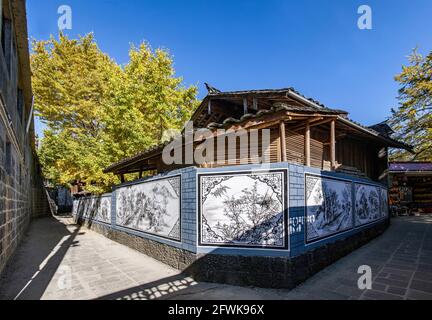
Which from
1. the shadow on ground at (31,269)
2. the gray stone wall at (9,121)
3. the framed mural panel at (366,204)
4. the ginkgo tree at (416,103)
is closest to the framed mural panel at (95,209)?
the shadow on ground at (31,269)

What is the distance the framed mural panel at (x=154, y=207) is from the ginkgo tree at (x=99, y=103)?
410cm

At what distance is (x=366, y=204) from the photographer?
769 cm

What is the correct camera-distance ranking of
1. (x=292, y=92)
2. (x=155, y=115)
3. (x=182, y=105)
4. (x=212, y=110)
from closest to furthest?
(x=292, y=92) < (x=212, y=110) < (x=155, y=115) < (x=182, y=105)

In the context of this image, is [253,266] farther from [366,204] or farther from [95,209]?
[95,209]

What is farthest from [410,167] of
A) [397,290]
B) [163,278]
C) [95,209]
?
[95,209]

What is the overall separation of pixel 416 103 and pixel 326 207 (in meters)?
17.5

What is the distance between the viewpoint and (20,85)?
30.9 ft

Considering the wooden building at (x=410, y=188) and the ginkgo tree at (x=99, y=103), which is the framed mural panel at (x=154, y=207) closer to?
the ginkgo tree at (x=99, y=103)

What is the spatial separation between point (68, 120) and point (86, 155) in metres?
5.00

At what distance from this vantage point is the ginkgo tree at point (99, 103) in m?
11.8
